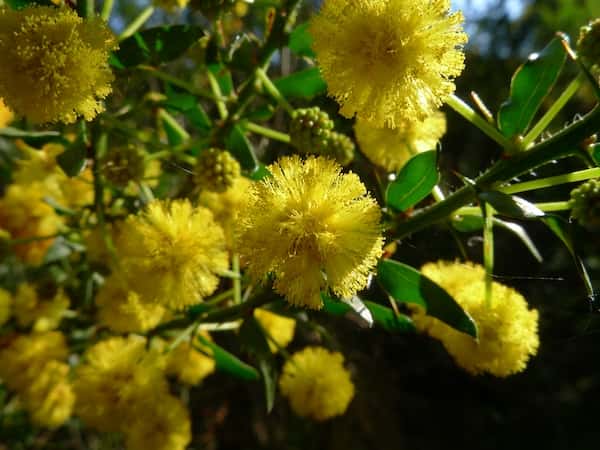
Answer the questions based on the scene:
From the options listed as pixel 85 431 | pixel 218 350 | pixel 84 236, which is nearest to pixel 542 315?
pixel 218 350

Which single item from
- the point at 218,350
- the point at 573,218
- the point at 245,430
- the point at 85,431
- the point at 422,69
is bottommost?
the point at 245,430

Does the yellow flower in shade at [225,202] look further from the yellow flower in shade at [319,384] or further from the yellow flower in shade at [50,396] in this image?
the yellow flower in shade at [50,396]

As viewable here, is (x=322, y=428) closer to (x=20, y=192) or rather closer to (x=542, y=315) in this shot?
(x=542, y=315)

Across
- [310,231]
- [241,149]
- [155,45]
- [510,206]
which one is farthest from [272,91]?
[510,206]

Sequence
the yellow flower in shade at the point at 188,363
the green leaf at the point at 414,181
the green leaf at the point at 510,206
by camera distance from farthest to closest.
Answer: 1. the yellow flower in shade at the point at 188,363
2. the green leaf at the point at 414,181
3. the green leaf at the point at 510,206

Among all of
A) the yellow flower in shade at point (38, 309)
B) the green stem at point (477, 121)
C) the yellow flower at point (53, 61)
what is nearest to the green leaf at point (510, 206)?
the green stem at point (477, 121)

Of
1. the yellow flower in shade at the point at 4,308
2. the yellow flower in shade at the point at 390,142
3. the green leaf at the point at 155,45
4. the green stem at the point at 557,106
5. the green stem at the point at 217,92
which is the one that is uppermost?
the green leaf at the point at 155,45
